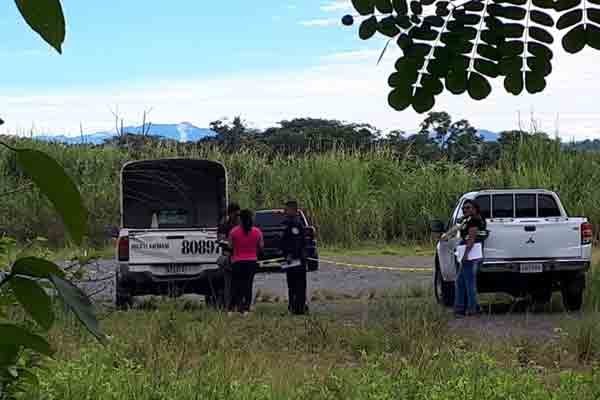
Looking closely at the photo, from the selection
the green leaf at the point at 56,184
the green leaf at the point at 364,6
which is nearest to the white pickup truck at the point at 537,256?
the green leaf at the point at 364,6

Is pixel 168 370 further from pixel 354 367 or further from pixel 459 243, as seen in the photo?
pixel 459 243

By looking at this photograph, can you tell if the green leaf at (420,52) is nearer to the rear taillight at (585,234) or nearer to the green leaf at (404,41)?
the green leaf at (404,41)

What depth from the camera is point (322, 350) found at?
31.8 feet

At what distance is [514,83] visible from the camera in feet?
10.4

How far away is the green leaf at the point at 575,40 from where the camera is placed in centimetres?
304

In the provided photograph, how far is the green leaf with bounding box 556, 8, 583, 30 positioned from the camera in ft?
9.86

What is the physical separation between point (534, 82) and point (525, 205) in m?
12.2

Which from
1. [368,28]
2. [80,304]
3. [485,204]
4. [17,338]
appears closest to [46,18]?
[80,304]

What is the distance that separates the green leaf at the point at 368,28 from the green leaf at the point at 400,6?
0.07 m

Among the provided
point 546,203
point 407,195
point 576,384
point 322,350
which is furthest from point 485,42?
point 407,195

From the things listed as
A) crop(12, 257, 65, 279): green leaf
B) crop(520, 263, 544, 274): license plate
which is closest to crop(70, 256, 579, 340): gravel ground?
crop(520, 263, 544, 274): license plate

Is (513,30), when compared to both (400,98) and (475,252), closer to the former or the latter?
(400,98)

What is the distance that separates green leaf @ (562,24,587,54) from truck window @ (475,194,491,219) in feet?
39.6

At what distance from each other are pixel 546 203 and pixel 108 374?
386 inches
